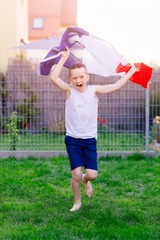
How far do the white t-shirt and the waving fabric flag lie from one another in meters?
0.58

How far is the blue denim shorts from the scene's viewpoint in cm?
574

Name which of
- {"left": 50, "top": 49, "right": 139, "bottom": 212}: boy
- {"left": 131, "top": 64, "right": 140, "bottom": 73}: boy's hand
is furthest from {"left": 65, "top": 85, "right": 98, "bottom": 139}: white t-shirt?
{"left": 131, "top": 64, "right": 140, "bottom": 73}: boy's hand

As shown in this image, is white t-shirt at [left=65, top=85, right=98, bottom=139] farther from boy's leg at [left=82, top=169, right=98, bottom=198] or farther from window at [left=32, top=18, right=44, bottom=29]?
window at [left=32, top=18, right=44, bottom=29]

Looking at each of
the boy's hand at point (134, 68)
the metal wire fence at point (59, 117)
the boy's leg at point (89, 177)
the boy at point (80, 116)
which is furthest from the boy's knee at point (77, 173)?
the metal wire fence at point (59, 117)

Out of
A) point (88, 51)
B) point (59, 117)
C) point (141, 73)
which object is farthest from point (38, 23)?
point (141, 73)

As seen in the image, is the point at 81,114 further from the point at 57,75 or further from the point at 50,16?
the point at 50,16

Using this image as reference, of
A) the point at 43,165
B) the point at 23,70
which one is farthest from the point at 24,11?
the point at 43,165

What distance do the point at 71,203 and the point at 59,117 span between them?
5.02 m

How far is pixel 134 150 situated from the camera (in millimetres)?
10125

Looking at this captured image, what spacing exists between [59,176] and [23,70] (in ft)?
13.8

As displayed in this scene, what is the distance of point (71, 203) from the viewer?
609 centimetres

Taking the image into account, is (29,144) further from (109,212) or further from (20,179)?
(109,212)

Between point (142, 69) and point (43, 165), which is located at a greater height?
point (142, 69)

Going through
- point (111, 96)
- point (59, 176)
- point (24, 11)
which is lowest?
point (59, 176)
